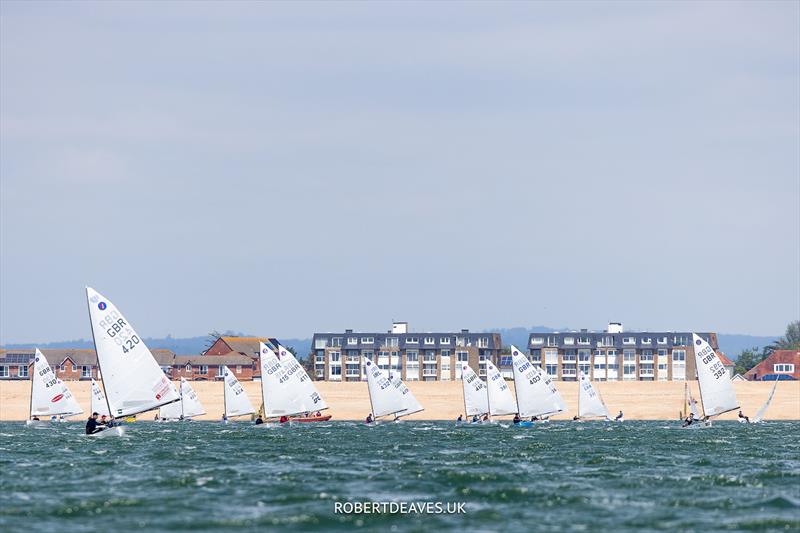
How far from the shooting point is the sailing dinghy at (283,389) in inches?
4424

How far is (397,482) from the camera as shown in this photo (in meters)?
57.3

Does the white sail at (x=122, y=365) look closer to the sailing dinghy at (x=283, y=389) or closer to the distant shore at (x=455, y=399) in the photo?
the sailing dinghy at (x=283, y=389)

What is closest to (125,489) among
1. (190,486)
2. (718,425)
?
(190,486)

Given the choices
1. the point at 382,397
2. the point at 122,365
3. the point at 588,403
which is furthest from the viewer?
the point at 588,403

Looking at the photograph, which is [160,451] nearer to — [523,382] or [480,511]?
[480,511]

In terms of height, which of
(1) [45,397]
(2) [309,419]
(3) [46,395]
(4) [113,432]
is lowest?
(4) [113,432]

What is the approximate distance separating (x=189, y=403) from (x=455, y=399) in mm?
32919

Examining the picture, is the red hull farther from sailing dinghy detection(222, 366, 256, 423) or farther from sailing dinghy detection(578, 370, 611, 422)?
sailing dinghy detection(578, 370, 611, 422)

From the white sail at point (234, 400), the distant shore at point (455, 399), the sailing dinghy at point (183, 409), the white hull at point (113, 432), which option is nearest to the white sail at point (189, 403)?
the sailing dinghy at point (183, 409)

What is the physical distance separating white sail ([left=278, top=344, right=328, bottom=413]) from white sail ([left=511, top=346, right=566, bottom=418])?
16.7 metres

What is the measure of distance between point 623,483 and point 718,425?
218 ft

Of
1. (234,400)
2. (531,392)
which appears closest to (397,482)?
(531,392)

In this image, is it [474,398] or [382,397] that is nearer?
[382,397]

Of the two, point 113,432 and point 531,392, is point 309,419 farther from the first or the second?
point 113,432
